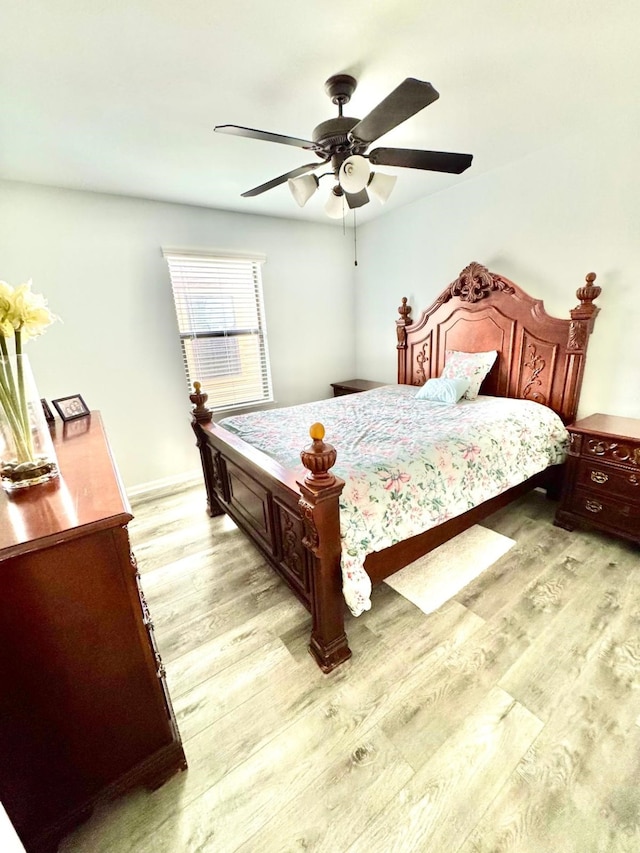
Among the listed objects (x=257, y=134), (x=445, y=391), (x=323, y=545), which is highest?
(x=257, y=134)

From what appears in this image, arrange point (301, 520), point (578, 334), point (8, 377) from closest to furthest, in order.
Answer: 1. point (8, 377)
2. point (301, 520)
3. point (578, 334)

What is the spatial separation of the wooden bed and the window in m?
1.00

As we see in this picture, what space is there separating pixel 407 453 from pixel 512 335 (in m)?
1.75

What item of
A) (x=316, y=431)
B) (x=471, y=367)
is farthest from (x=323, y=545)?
(x=471, y=367)

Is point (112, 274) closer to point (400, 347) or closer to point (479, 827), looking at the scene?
point (400, 347)

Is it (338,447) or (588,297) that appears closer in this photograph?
(338,447)

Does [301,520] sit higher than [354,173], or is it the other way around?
[354,173]

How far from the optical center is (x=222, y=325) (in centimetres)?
349

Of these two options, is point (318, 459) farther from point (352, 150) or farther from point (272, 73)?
point (272, 73)

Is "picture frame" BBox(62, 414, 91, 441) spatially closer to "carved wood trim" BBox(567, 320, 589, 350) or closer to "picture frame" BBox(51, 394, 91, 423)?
"picture frame" BBox(51, 394, 91, 423)

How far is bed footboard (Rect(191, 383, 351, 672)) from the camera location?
1338 mm

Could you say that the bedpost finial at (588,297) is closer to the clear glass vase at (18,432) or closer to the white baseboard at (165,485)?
the clear glass vase at (18,432)

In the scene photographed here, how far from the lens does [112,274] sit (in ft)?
9.55

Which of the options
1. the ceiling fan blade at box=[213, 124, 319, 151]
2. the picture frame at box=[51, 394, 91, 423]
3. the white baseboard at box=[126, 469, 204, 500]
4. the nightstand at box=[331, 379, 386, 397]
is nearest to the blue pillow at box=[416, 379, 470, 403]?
the nightstand at box=[331, 379, 386, 397]
